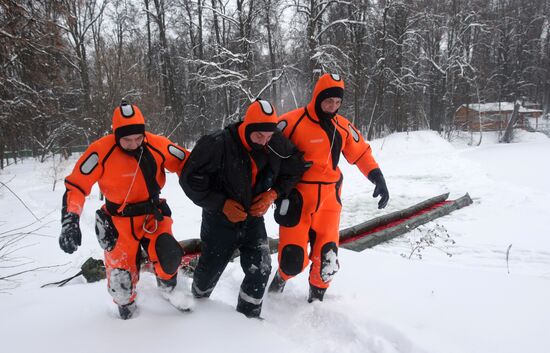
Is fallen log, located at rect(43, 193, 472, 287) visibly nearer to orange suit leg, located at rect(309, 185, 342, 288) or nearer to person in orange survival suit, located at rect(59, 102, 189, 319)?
person in orange survival suit, located at rect(59, 102, 189, 319)

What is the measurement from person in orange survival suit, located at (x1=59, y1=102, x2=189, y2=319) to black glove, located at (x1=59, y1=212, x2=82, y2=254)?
0.04 feet

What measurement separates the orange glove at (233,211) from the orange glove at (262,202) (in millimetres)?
119

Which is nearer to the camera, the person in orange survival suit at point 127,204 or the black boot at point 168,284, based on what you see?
the person in orange survival suit at point 127,204

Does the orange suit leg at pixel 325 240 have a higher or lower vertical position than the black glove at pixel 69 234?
lower

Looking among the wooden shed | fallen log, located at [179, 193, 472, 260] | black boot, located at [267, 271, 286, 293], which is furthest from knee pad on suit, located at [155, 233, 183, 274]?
the wooden shed

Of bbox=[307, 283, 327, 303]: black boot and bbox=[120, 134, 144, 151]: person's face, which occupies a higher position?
bbox=[120, 134, 144, 151]: person's face

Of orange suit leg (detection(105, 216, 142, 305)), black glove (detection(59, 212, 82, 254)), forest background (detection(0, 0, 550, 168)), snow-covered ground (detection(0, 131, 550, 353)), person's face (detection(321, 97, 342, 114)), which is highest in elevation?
forest background (detection(0, 0, 550, 168))

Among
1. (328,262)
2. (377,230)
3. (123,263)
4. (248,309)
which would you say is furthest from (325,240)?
(377,230)

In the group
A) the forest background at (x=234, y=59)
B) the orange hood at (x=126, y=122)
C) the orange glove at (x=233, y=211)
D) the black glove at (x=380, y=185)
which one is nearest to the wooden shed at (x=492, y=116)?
the forest background at (x=234, y=59)

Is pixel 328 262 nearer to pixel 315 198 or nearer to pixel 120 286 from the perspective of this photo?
pixel 315 198

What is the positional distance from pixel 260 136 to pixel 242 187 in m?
0.40

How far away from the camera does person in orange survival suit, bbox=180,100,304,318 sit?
2.61 metres

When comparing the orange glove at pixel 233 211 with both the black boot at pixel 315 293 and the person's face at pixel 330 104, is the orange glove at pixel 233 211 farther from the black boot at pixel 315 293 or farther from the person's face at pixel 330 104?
the person's face at pixel 330 104

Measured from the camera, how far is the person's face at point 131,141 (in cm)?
258
